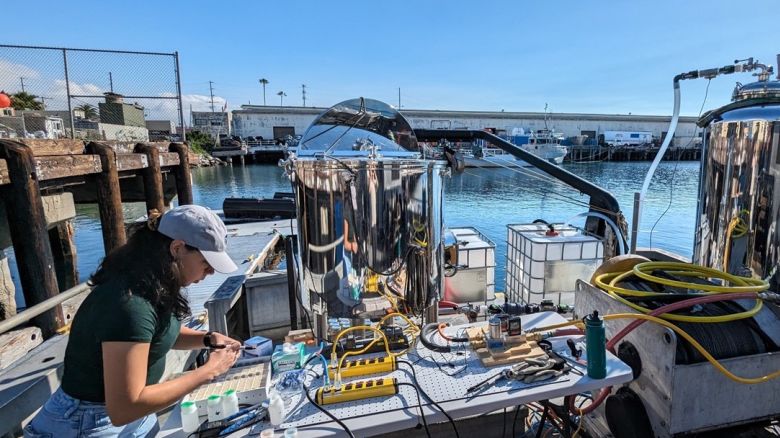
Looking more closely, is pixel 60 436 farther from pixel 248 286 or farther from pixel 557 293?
pixel 557 293

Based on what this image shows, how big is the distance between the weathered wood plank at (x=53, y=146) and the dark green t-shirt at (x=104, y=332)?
4.75 metres

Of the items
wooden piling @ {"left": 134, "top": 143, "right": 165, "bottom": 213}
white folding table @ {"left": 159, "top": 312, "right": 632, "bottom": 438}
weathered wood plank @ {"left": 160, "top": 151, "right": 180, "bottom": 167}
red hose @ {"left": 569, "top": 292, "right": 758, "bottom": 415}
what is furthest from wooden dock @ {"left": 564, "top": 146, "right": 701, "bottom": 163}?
white folding table @ {"left": 159, "top": 312, "right": 632, "bottom": 438}

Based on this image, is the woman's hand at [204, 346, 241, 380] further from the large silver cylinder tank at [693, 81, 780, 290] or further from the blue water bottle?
the large silver cylinder tank at [693, 81, 780, 290]

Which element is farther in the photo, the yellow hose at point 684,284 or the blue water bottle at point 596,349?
the yellow hose at point 684,284

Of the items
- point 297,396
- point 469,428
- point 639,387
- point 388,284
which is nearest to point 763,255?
point 639,387

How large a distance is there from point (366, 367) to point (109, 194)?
632 cm

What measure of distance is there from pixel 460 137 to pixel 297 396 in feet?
15.7

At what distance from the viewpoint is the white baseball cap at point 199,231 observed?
1.85 meters

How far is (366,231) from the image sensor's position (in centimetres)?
279

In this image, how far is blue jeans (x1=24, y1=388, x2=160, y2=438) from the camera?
6.14 ft

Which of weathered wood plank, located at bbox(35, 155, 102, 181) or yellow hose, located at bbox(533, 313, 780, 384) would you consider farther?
weathered wood plank, located at bbox(35, 155, 102, 181)

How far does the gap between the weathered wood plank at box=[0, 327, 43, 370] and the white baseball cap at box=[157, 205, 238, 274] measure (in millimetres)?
4307

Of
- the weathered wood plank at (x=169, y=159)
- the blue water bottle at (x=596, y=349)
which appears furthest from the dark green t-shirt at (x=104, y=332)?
the weathered wood plank at (x=169, y=159)

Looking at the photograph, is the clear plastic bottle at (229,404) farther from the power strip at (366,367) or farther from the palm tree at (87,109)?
the palm tree at (87,109)
